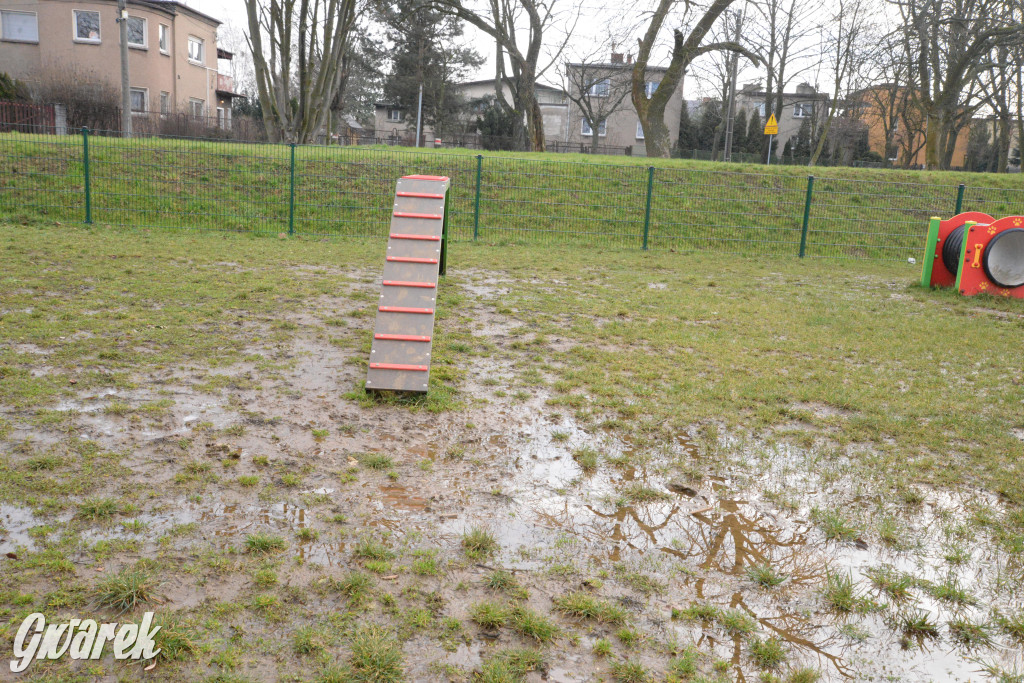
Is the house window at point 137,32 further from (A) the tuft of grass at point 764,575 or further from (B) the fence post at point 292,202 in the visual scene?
(A) the tuft of grass at point 764,575

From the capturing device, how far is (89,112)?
1054 inches

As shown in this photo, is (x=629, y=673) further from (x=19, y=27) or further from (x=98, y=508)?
(x=19, y=27)

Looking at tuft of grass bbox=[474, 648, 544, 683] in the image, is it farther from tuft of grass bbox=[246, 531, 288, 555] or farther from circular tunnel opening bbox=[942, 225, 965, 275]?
circular tunnel opening bbox=[942, 225, 965, 275]

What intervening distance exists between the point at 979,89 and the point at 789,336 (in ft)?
123

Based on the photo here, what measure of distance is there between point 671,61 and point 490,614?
25.4 m

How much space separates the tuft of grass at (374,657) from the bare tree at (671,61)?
23721 mm

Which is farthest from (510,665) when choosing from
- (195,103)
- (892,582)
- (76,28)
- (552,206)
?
(195,103)

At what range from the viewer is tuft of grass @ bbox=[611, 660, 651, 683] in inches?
111

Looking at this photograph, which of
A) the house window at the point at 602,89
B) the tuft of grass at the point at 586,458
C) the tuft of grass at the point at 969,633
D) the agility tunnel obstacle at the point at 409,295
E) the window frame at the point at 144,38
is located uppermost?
the house window at the point at 602,89

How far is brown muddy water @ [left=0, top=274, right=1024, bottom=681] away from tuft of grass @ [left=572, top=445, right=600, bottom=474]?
0.22 feet

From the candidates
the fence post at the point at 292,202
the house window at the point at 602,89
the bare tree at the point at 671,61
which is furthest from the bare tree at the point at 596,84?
the fence post at the point at 292,202

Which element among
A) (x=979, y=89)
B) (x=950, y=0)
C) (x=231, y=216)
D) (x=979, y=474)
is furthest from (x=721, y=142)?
(x=979, y=474)

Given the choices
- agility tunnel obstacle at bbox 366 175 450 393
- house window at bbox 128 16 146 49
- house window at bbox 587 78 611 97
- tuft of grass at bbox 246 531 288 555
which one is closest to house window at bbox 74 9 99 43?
house window at bbox 128 16 146 49

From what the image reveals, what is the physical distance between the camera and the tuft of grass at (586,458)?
4.77 m
